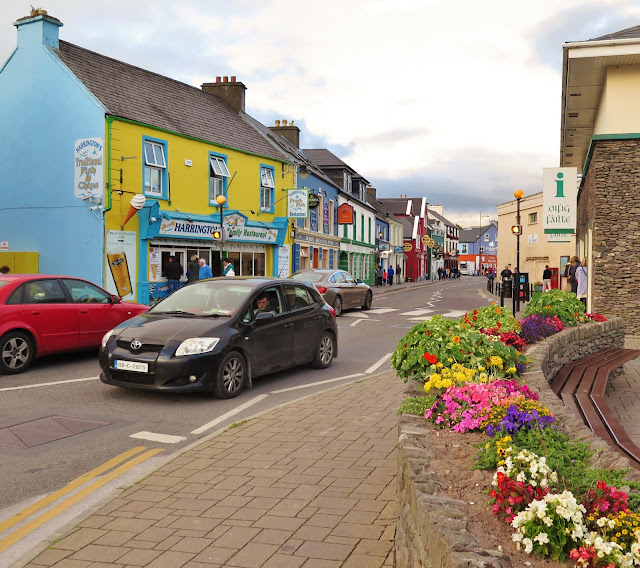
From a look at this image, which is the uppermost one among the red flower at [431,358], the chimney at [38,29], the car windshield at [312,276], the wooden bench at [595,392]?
the chimney at [38,29]

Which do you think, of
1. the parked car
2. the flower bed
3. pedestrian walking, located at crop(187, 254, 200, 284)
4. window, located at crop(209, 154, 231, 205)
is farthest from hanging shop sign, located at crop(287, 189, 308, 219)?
the flower bed

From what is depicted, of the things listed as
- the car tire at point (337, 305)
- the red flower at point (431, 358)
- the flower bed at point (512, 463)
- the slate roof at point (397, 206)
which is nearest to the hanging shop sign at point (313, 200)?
the car tire at point (337, 305)

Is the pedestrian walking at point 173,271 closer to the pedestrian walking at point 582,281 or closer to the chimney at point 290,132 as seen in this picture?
the pedestrian walking at point 582,281

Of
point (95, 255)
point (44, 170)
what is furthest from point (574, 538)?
point (44, 170)

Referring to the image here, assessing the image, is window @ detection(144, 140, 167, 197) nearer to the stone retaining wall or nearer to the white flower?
the stone retaining wall

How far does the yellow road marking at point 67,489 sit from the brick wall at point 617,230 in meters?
14.4

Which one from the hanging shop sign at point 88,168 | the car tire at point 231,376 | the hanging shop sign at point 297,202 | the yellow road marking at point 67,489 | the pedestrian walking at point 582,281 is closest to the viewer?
the yellow road marking at point 67,489

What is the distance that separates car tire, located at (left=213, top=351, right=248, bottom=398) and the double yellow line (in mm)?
1960

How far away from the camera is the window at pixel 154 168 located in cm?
2122

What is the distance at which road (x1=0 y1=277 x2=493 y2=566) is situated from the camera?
4.85 meters

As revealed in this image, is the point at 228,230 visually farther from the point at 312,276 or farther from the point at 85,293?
the point at 85,293

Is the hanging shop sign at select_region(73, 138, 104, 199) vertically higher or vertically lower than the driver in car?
higher

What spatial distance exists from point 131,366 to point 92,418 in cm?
89

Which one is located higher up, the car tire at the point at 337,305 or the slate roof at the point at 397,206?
the slate roof at the point at 397,206
